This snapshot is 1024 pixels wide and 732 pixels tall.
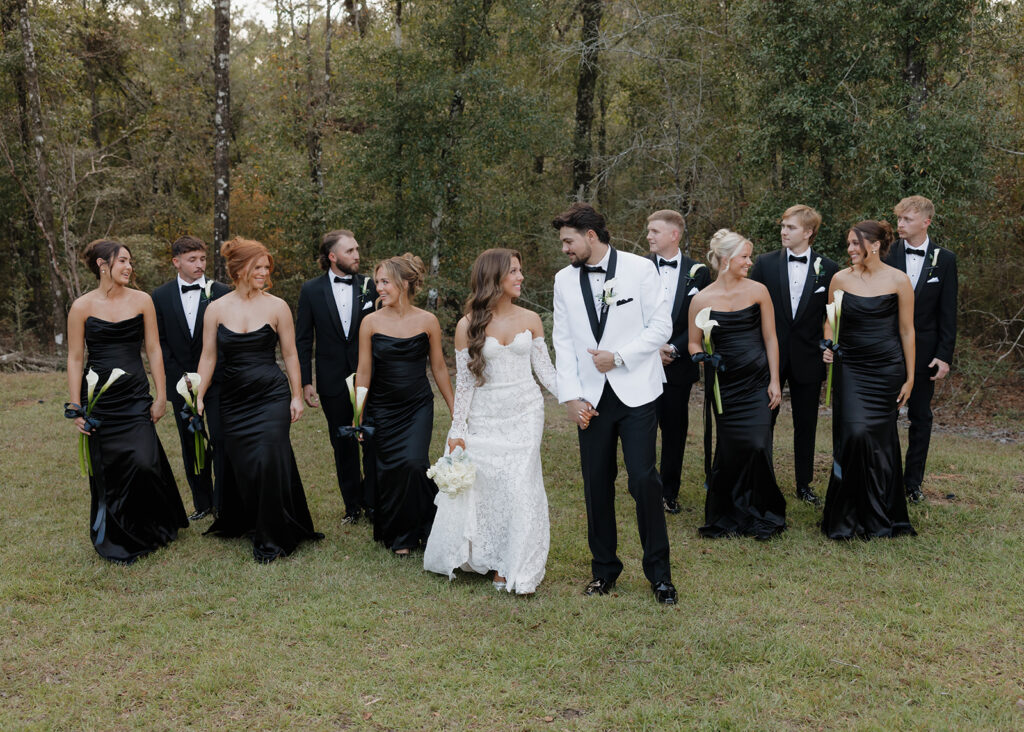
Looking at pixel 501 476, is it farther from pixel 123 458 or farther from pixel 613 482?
pixel 123 458

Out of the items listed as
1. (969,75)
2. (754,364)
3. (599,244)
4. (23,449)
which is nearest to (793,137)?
(969,75)

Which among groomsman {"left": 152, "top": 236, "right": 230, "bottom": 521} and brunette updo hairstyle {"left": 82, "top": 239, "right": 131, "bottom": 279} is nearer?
brunette updo hairstyle {"left": 82, "top": 239, "right": 131, "bottom": 279}

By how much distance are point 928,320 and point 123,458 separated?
6546 mm

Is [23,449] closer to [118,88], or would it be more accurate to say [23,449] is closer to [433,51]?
[433,51]

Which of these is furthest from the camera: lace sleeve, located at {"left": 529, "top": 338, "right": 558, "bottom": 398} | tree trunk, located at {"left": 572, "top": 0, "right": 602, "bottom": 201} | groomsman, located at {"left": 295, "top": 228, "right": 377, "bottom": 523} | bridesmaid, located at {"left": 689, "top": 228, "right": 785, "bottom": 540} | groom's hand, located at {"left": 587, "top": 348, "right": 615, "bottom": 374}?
tree trunk, located at {"left": 572, "top": 0, "right": 602, "bottom": 201}

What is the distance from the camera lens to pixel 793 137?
13.0 metres

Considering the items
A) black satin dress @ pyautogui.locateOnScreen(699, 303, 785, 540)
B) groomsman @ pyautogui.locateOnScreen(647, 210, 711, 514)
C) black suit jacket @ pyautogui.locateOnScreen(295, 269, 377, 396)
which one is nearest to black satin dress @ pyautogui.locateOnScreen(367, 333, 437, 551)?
black suit jacket @ pyautogui.locateOnScreen(295, 269, 377, 396)

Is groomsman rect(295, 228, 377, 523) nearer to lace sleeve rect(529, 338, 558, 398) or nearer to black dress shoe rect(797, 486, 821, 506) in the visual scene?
lace sleeve rect(529, 338, 558, 398)

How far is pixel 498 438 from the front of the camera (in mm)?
5203

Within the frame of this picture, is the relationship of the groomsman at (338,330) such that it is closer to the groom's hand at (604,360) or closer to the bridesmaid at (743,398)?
the groom's hand at (604,360)

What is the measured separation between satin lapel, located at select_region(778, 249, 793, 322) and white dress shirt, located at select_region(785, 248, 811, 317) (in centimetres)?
2

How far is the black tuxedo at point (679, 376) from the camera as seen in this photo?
6734 millimetres

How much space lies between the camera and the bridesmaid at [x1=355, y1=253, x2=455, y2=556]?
5.77m

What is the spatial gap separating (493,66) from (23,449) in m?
11.0
